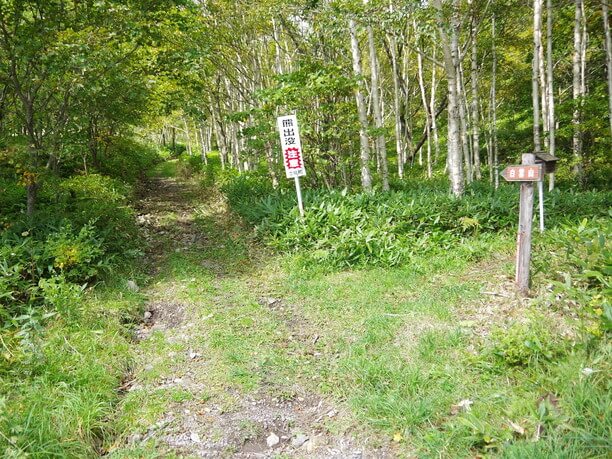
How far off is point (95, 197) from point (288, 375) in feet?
26.3

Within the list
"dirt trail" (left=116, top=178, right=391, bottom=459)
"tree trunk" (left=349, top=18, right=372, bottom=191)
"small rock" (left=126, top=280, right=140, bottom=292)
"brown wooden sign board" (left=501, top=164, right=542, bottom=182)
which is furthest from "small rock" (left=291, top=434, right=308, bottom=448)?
Answer: "tree trunk" (left=349, top=18, right=372, bottom=191)

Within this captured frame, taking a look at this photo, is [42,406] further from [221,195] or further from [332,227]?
[221,195]

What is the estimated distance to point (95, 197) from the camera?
9.76 metres

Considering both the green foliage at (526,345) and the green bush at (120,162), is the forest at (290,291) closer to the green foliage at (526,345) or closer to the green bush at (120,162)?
the green foliage at (526,345)

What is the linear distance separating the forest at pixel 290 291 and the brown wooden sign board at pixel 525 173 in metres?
0.67

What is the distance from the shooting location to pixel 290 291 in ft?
20.1

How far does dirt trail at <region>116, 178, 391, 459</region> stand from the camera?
314 centimetres

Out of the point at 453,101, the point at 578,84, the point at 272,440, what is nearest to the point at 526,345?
the point at 272,440

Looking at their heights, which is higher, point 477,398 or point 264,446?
point 477,398

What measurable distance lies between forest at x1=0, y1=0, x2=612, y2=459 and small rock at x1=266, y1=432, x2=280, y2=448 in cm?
2

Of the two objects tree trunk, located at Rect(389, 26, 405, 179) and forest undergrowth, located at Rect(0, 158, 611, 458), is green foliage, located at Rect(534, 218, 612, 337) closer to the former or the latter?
forest undergrowth, located at Rect(0, 158, 611, 458)

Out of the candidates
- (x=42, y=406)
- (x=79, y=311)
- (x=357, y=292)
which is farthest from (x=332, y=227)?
(x=42, y=406)

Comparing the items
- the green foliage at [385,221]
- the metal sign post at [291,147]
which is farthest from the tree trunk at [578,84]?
the metal sign post at [291,147]

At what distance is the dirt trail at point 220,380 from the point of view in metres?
3.14
